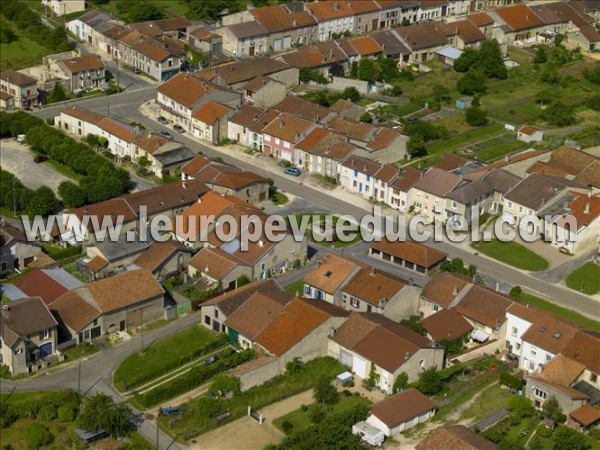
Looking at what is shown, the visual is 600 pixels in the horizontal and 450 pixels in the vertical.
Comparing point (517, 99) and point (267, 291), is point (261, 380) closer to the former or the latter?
point (267, 291)

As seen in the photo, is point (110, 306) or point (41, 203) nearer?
point (110, 306)

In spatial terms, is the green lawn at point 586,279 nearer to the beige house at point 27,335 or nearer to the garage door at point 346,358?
the garage door at point 346,358

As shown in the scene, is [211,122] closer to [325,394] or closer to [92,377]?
[92,377]

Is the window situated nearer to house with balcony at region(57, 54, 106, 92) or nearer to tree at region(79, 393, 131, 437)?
tree at region(79, 393, 131, 437)

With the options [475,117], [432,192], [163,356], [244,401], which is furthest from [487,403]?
[475,117]

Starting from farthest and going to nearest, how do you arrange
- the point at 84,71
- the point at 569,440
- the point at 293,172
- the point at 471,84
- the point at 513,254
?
the point at 471,84 < the point at 84,71 < the point at 293,172 < the point at 513,254 < the point at 569,440

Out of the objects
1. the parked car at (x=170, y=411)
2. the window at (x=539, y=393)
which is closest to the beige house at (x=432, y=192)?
the window at (x=539, y=393)
